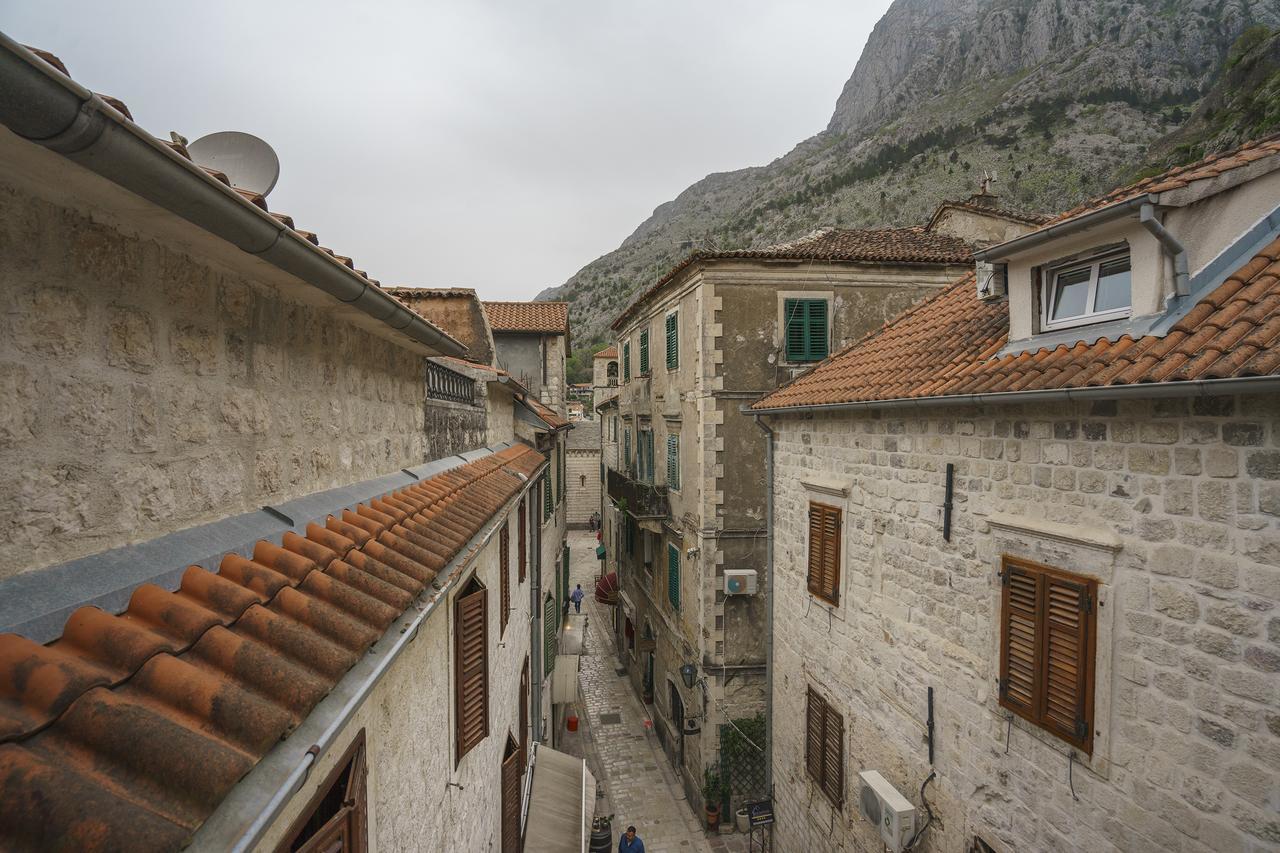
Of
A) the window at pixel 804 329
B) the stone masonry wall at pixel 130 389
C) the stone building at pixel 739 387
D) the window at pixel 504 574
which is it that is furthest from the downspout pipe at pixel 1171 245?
the window at pixel 804 329

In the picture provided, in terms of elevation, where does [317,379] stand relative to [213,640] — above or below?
above

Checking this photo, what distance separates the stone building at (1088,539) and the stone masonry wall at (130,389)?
15.7ft

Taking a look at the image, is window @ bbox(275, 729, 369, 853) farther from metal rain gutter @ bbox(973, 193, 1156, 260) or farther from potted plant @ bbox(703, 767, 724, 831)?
potted plant @ bbox(703, 767, 724, 831)

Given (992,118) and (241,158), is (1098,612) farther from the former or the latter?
(992,118)

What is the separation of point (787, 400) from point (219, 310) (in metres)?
7.16

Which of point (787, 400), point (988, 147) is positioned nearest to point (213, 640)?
point (787, 400)

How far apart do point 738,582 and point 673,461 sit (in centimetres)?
369

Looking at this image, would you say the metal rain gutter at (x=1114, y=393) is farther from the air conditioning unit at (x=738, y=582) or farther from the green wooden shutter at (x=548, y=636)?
the green wooden shutter at (x=548, y=636)

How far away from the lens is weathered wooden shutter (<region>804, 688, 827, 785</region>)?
25.9 feet

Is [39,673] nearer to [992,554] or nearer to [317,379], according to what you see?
[317,379]

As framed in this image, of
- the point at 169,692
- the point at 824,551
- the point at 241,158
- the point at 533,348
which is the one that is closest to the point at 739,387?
the point at 824,551

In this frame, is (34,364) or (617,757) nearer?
(34,364)

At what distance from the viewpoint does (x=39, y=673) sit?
1.29 m

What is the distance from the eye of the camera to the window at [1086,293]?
4.49 metres
